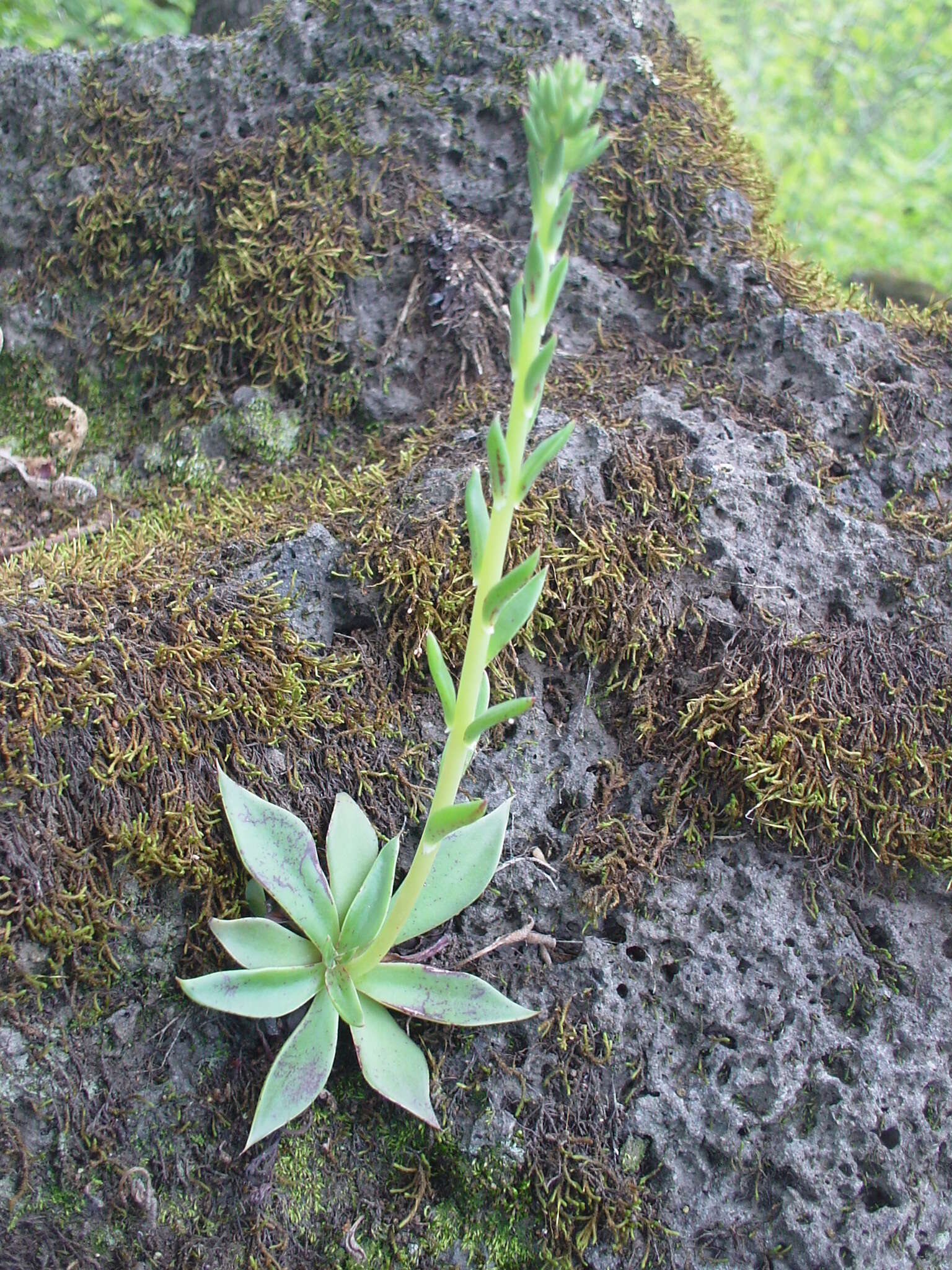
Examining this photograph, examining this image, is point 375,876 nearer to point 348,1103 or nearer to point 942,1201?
point 348,1103

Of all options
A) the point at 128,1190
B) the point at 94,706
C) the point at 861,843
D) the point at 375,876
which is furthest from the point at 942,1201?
the point at 94,706

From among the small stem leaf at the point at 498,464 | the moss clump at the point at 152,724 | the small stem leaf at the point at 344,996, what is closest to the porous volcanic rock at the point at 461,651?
the moss clump at the point at 152,724

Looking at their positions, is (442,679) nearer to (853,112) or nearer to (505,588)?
(505,588)

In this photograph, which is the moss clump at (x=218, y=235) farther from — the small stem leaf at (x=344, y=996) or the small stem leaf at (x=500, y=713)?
the small stem leaf at (x=344, y=996)

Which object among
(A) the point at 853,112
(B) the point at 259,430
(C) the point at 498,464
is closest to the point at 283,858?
(C) the point at 498,464

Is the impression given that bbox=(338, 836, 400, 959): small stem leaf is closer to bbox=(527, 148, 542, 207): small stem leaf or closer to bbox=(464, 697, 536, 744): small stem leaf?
bbox=(464, 697, 536, 744): small stem leaf

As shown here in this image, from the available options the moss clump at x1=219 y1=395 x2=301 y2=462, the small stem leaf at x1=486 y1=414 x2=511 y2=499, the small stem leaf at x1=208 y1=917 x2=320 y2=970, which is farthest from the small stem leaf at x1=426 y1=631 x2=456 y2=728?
the moss clump at x1=219 y1=395 x2=301 y2=462
